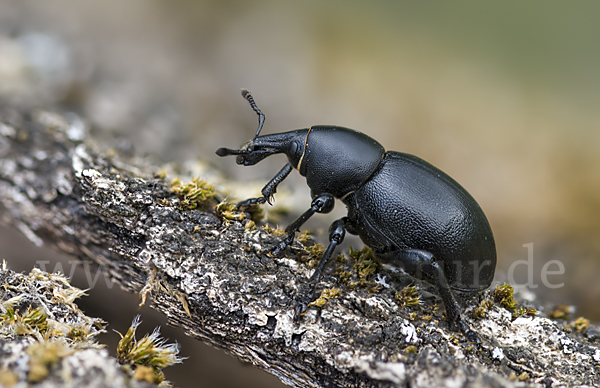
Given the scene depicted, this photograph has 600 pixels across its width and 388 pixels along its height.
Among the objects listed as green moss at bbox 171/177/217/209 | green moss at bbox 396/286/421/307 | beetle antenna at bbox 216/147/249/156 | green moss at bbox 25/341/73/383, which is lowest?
green moss at bbox 25/341/73/383

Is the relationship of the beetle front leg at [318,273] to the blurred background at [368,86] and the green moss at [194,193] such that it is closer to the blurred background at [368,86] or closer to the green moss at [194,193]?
the green moss at [194,193]

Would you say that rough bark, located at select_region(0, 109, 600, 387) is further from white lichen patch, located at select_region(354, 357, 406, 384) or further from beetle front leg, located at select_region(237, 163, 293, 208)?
beetle front leg, located at select_region(237, 163, 293, 208)

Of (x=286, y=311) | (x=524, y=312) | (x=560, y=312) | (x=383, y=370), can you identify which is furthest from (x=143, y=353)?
(x=560, y=312)

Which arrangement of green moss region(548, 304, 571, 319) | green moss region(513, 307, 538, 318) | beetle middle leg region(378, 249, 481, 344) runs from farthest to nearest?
green moss region(548, 304, 571, 319)
green moss region(513, 307, 538, 318)
beetle middle leg region(378, 249, 481, 344)

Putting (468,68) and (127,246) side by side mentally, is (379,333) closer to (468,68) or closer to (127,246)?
(127,246)

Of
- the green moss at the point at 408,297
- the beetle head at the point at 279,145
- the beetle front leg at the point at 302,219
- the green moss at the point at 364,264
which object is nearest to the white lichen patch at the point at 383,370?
the green moss at the point at 408,297

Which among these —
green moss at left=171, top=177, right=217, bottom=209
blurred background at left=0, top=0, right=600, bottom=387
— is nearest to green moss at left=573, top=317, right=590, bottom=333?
blurred background at left=0, top=0, right=600, bottom=387

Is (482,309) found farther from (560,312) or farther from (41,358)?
(41,358)

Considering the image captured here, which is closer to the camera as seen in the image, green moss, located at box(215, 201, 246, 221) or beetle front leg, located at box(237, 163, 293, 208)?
green moss, located at box(215, 201, 246, 221)
